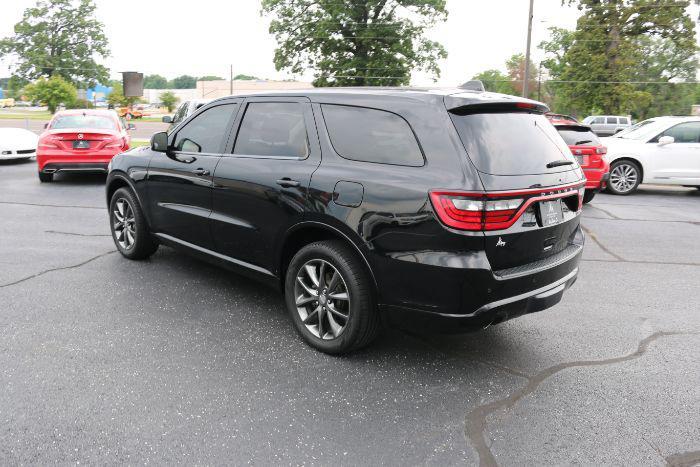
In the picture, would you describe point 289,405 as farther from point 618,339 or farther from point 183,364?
point 618,339

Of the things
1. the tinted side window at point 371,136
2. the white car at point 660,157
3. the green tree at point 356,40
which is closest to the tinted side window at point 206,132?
the tinted side window at point 371,136

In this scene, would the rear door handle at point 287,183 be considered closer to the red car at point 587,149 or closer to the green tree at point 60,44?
the red car at point 587,149

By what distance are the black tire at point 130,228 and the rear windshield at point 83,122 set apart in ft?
23.0

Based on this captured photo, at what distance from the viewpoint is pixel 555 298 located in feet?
11.9

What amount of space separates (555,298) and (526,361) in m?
0.51

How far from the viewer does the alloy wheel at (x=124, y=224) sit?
19.5 feet

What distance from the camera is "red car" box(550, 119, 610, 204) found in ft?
33.5

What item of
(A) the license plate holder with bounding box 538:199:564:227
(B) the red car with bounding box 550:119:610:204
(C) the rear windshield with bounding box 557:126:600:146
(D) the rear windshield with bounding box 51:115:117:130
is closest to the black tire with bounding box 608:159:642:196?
(B) the red car with bounding box 550:119:610:204

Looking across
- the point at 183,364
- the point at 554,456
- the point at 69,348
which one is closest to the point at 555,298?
the point at 554,456

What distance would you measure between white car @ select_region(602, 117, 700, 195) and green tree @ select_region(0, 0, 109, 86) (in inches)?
2951

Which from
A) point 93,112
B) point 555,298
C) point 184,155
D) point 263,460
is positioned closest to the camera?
point 263,460

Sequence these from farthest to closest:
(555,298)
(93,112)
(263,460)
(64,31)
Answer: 1. (64,31)
2. (93,112)
3. (555,298)
4. (263,460)

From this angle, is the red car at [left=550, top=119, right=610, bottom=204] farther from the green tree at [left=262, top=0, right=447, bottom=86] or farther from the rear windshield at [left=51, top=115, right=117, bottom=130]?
the green tree at [left=262, top=0, right=447, bottom=86]

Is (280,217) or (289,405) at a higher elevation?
(280,217)
